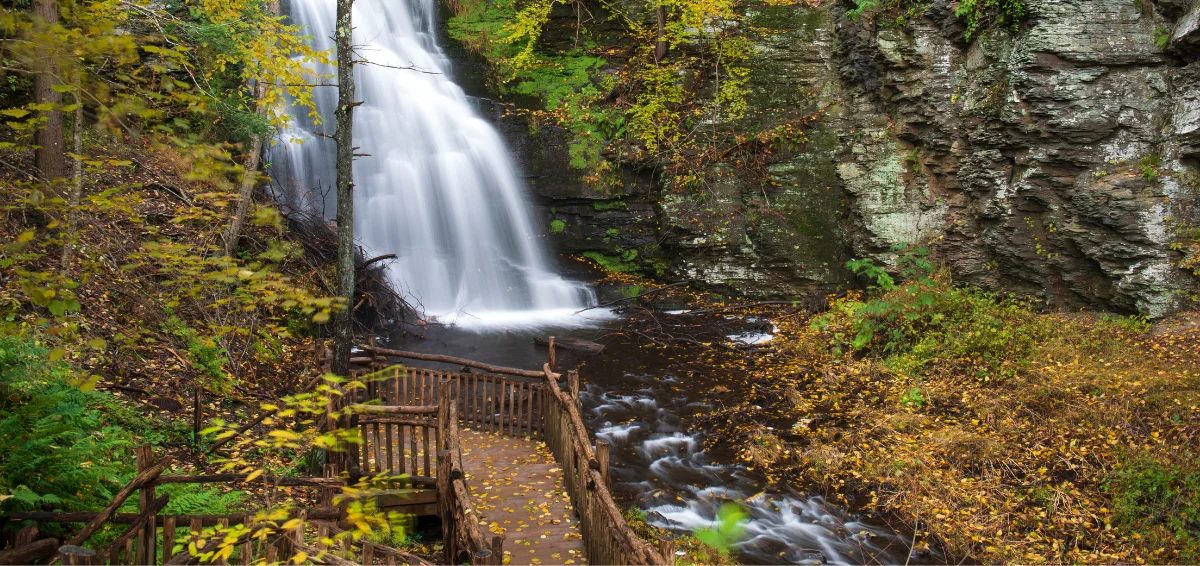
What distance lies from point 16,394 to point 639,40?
50.7 feet

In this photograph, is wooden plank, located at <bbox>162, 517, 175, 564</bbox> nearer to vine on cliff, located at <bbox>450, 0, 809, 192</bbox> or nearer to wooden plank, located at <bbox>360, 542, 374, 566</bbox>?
wooden plank, located at <bbox>360, 542, 374, 566</bbox>

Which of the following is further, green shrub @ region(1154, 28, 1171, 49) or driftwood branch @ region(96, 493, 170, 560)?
green shrub @ region(1154, 28, 1171, 49)

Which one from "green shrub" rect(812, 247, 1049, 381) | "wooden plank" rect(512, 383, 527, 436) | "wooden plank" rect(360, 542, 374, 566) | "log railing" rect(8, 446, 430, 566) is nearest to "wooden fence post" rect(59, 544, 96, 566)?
"log railing" rect(8, 446, 430, 566)

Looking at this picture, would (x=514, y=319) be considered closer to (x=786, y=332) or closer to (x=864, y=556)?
(x=786, y=332)

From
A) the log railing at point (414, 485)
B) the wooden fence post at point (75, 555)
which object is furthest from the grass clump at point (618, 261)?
the wooden fence post at point (75, 555)

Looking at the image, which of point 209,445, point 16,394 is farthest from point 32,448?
point 209,445

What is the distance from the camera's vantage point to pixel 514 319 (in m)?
15.1

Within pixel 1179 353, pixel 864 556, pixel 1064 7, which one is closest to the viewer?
pixel 864 556

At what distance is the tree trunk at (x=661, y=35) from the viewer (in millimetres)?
16938

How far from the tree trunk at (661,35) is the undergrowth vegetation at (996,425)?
8.48m

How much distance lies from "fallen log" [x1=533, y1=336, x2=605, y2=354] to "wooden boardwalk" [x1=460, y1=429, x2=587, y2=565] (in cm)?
463

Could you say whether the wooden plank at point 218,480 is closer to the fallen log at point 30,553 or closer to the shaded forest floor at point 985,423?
the fallen log at point 30,553

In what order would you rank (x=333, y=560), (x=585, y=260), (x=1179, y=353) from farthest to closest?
(x=585, y=260) → (x=1179, y=353) → (x=333, y=560)

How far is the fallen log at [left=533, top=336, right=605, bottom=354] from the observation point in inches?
517
